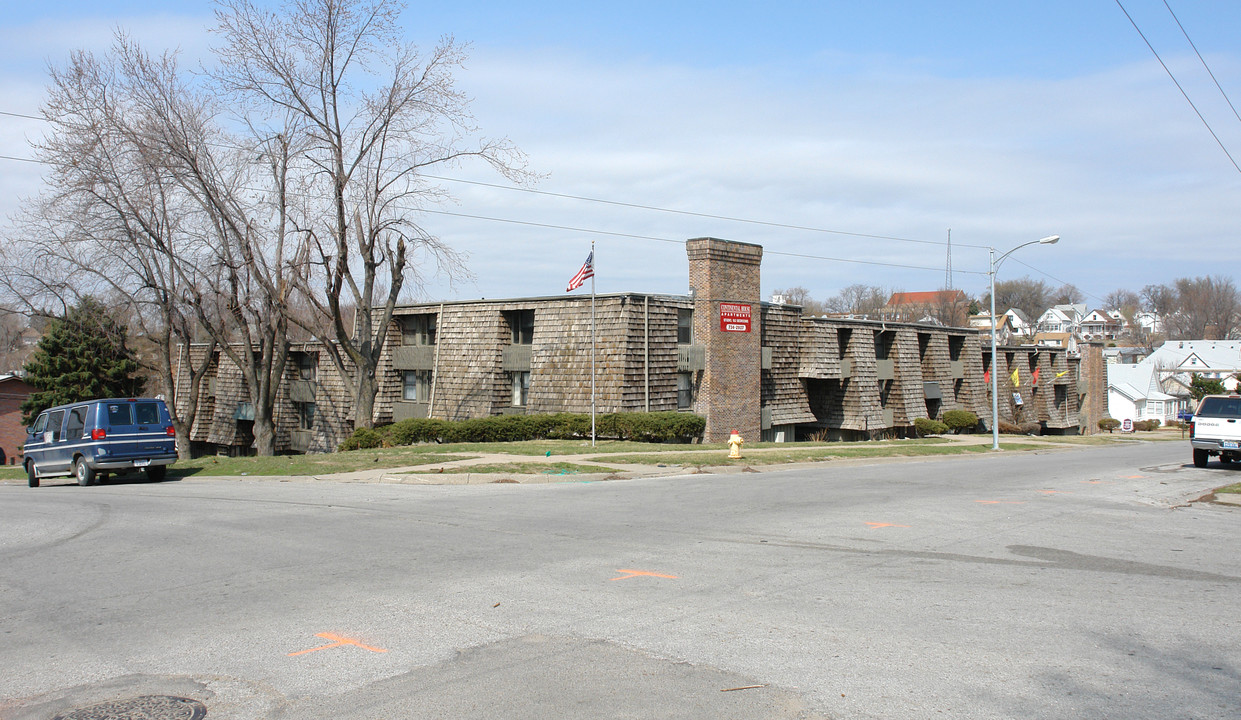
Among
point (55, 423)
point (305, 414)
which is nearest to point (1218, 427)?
point (55, 423)

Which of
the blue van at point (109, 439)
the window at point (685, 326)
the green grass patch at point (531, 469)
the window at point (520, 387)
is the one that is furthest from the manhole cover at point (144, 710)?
the window at point (520, 387)

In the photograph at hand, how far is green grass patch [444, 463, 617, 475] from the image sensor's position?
19203 millimetres

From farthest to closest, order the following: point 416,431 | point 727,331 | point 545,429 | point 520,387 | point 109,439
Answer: point 520,387
point 727,331
point 416,431
point 545,429
point 109,439

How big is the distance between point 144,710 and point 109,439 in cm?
1725

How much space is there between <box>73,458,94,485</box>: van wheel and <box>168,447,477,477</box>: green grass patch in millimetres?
2390

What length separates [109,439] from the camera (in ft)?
65.6

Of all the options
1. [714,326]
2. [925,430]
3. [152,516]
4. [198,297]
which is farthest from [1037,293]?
[152,516]

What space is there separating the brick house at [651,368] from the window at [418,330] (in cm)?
6

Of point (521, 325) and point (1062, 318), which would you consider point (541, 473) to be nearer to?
point (521, 325)

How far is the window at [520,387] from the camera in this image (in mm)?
35000

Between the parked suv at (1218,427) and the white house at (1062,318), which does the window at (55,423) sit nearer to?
the parked suv at (1218,427)

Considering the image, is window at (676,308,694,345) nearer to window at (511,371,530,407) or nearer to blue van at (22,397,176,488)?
window at (511,371,530,407)

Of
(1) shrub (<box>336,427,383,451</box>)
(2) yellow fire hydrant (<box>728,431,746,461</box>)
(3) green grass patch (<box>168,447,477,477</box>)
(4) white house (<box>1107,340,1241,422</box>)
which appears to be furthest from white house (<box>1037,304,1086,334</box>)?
(3) green grass patch (<box>168,447,477,477</box>)

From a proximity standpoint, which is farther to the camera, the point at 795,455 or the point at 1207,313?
the point at 1207,313
